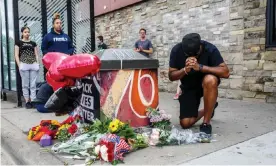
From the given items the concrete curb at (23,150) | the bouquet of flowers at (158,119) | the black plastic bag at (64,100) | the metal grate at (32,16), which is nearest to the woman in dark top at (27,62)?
the metal grate at (32,16)

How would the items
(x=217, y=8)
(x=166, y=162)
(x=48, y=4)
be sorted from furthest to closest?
1. (x=48, y=4)
2. (x=217, y=8)
3. (x=166, y=162)

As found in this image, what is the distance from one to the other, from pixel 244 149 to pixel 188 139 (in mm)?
567

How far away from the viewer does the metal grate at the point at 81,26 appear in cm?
709

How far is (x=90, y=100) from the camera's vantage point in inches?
142

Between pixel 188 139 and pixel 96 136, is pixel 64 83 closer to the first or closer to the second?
pixel 96 136

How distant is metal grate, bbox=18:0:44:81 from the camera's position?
272 inches

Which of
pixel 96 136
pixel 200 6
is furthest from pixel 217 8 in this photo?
pixel 96 136

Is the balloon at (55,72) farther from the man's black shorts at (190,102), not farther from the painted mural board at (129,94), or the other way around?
the man's black shorts at (190,102)

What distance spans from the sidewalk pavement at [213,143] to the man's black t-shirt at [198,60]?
1.93ft

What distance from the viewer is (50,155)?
314 centimetres

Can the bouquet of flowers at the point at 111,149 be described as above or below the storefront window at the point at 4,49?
below

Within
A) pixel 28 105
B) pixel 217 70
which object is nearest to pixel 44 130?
pixel 217 70

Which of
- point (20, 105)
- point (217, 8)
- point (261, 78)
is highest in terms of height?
point (217, 8)

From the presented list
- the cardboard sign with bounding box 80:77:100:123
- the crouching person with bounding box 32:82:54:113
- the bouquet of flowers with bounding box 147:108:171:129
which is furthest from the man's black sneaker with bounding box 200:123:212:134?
the crouching person with bounding box 32:82:54:113
